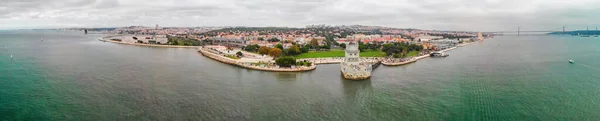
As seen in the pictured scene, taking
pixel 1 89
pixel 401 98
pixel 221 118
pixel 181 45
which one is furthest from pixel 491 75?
pixel 181 45

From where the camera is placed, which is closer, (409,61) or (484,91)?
(484,91)

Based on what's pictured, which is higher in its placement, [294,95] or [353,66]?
[353,66]

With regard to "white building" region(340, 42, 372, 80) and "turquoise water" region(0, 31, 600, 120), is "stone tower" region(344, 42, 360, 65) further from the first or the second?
"turquoise water" region(0, 31, 600, 120)

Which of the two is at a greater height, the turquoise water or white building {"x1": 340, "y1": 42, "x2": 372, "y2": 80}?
white building {"x1": 340, "y1": 42, "x2": 372, "y2": 80}

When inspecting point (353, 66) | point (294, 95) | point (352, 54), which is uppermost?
point (352, 54)

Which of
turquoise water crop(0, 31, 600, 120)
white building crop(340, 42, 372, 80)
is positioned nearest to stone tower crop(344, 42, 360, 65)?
white building crop(340, 42, 372, 80)

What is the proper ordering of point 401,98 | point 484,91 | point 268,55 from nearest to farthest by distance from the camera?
point 401,98, point 484,91, point 268,55

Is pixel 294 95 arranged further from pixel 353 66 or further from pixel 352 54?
pixel 352 54

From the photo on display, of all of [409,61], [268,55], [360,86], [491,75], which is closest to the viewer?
[360,86]

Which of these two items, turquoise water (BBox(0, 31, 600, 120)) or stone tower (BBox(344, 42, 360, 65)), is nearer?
turquoise water (BBox(0, 31, 600, 120))

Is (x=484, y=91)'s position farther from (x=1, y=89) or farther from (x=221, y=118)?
(x=1, y=89)

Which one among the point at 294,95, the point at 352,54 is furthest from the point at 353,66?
the point at 294,95
